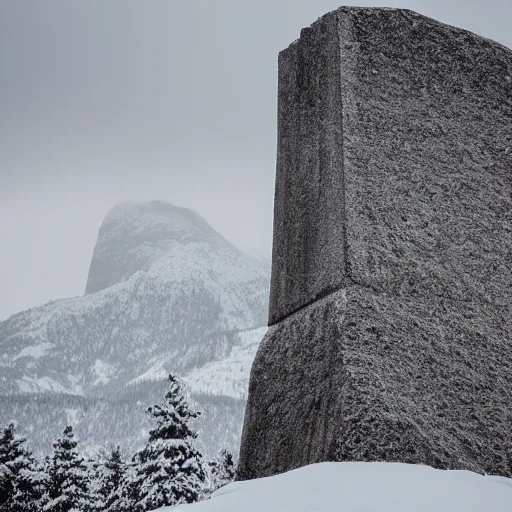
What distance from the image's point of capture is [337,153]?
8.26 feet

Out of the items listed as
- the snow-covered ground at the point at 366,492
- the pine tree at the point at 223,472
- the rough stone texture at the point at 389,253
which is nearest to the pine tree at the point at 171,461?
the pine tree at the point at 223,472

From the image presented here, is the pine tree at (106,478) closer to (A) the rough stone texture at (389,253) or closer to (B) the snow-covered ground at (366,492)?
(A) the rough stone texture at (389,253)

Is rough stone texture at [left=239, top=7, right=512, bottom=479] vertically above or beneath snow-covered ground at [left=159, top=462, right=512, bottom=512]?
above

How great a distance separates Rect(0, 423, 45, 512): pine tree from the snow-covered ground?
99.7 feet

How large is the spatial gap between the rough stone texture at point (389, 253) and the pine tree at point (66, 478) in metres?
28.7

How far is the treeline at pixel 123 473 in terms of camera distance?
76.9 ft

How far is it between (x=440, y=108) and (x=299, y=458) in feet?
4.64

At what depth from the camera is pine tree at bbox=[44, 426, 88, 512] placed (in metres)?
29.0

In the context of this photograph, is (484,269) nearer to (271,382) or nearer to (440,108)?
(440,108)

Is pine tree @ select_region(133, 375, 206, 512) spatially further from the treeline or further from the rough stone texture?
the rough stone texture

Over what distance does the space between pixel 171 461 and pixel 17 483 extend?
31.8 feet

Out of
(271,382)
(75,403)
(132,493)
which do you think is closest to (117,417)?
(75,403)

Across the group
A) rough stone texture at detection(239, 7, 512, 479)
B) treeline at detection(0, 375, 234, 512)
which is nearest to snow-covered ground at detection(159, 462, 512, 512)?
rough stone texture at detection(239, 7, 512, 479)

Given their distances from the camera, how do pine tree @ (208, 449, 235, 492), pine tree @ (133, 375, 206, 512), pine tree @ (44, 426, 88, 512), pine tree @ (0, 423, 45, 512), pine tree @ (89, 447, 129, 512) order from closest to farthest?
1. pine tree @ (133, 375, 206, 512)
2. pine tree @ (44, 426, 88, 512)
3. pine tree @ (0, 423, 45, 512)
4. pine tree @ (208, 449, 235, 492)
5. pine tree @ (89, 447, 129, 512)
